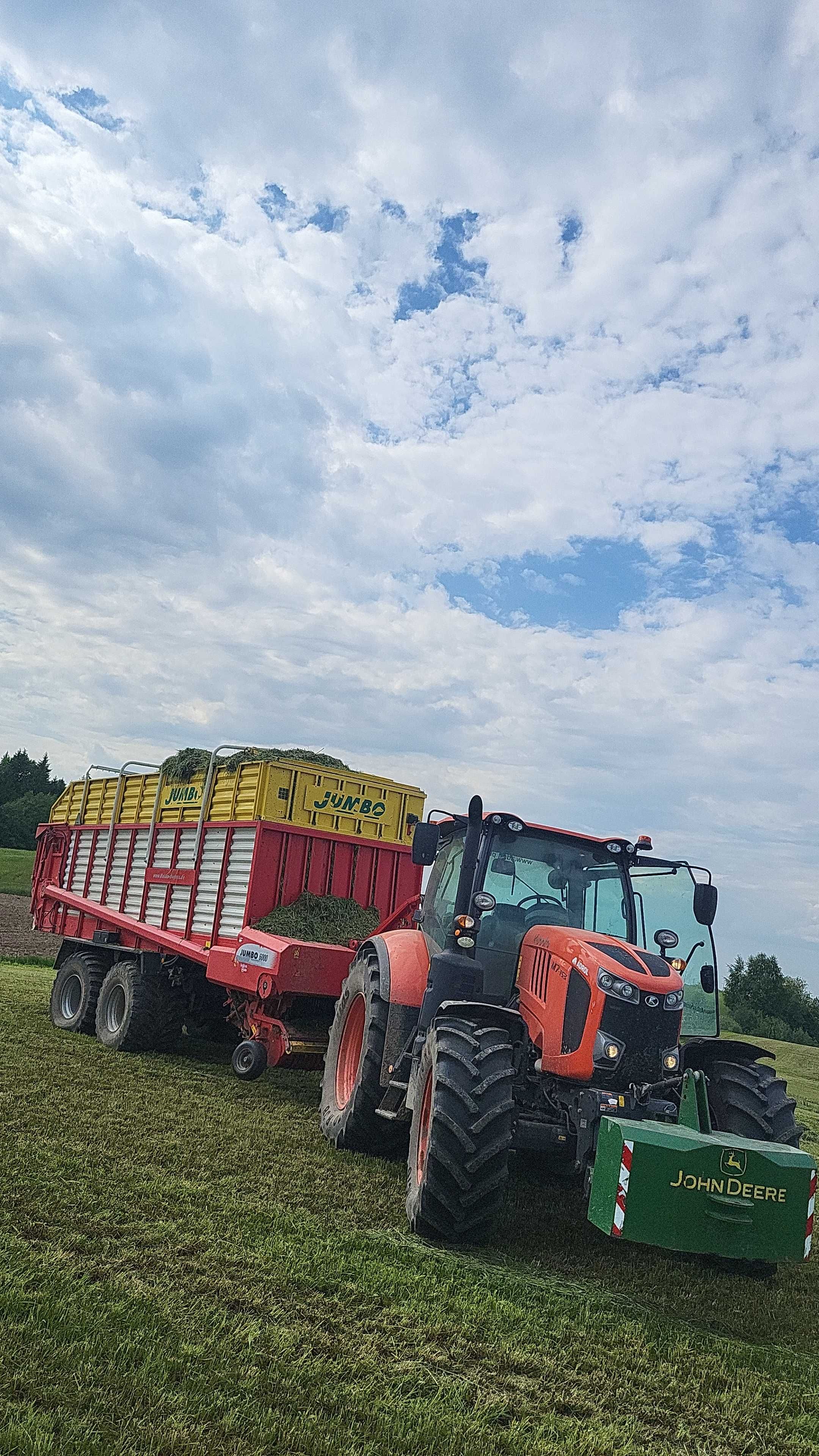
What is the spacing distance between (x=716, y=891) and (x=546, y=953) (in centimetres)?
133

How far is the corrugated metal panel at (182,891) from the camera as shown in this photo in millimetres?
10445

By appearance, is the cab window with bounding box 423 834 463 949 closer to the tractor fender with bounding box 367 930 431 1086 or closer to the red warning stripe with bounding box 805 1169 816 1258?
the tractor fender with bounding box 367 930 431 1086

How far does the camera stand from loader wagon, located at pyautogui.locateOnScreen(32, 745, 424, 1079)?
884 cm

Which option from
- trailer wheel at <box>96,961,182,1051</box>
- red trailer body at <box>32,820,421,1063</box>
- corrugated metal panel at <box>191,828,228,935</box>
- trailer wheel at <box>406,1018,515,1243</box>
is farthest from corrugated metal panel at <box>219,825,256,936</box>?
trailer wheel at <box>406,1018,515,1243</box>

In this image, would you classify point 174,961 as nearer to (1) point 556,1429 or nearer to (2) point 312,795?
(2) point 312,795

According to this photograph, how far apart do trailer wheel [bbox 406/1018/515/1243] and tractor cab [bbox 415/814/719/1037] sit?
105cm

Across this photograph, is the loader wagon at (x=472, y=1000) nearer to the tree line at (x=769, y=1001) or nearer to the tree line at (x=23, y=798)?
the tree line at (x=769, y=1001)

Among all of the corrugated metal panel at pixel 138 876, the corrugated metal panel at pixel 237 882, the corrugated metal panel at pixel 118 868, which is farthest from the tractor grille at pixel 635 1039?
the corrugated metal panel at pixel 118 868

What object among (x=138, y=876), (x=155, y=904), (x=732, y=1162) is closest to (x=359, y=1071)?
(x=732, y=1162)

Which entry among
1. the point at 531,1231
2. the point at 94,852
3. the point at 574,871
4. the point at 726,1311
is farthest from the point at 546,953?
the point at 94,852

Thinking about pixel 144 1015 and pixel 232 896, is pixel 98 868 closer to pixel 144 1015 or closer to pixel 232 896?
pixel 144 1015

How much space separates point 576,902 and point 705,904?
2.70 feet

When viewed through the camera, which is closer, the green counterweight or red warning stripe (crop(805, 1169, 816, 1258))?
the green counterweight

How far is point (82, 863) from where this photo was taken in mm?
13414
